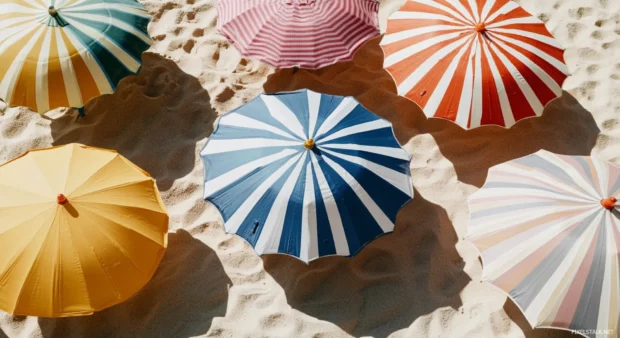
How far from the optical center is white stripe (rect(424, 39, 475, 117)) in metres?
5.13

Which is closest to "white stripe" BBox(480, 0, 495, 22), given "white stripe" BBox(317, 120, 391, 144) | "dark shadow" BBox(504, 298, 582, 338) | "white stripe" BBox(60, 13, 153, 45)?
"white stripe" BBox(317, 120, 391, 144)

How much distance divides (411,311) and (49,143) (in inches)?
139

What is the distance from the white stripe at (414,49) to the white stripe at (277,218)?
144 cm

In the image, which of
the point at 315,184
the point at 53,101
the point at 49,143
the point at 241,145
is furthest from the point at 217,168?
the point at 49,143

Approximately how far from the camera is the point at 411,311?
470 centimetres

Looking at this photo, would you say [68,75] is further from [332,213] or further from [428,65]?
[428,65]

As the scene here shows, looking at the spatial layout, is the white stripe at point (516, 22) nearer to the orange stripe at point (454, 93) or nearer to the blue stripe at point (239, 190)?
the orange stripe at point (454, 93)

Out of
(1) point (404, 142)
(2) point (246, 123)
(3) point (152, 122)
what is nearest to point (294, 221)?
(2) point (246, 123)

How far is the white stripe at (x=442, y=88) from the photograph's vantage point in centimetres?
513

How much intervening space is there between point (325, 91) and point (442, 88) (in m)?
1.23

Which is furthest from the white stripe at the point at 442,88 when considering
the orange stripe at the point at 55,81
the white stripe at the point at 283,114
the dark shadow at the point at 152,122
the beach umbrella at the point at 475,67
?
the orange stripe at the point at 55,81

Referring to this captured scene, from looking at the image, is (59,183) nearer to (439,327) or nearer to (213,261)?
(213,261)

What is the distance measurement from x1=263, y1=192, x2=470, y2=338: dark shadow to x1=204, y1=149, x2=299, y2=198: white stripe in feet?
2.57

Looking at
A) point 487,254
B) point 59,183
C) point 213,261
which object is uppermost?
point 59,183
